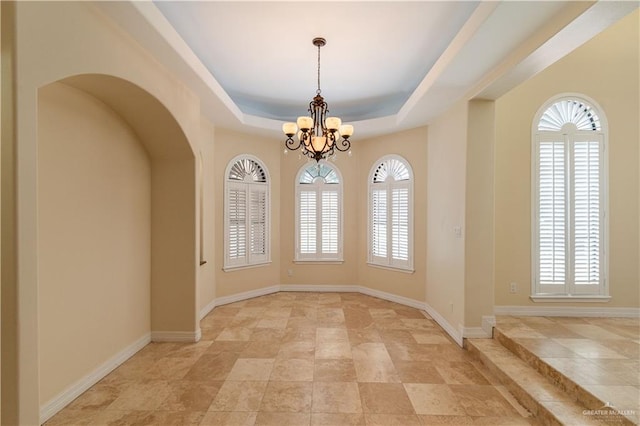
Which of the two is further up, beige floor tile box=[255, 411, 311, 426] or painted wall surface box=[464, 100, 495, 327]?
painted wall surface box=[464, 100, 495, 327]

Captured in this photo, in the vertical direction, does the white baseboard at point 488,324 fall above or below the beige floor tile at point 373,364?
above

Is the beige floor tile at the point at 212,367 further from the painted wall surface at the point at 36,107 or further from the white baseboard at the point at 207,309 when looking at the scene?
the white baseboard at the point at 207,309

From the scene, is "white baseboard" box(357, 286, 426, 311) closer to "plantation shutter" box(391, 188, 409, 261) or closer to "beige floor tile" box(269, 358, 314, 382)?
"plantation shutter" box(391, 188, 409, 261)

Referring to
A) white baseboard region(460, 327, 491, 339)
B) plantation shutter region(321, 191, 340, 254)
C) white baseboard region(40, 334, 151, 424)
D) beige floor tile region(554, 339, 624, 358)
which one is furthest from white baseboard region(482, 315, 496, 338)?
white baseboard region(40, 334, 151, 424)

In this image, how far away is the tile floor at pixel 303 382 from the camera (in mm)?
2404

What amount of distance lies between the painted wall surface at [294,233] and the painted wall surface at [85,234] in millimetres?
→ 2833

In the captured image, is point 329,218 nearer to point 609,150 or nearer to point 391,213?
point 391,213

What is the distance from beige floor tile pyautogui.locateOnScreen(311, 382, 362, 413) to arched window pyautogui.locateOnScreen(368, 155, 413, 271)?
286 centimetres

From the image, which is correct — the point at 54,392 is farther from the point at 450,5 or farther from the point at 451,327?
the point at 450,5

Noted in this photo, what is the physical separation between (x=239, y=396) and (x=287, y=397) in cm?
42

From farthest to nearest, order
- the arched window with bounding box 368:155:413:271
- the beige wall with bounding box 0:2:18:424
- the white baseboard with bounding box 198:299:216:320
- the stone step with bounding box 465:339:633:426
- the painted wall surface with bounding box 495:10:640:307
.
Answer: the arched window with bounding box 368:155:413:271 < the white baseboard with bounding box 198:299:216:320 < the painted wall surface with bounding box 495:10:640:307 < the stone step with bounding box 465:339:633:426 < the beige wall with bounding box 0:2:18:424

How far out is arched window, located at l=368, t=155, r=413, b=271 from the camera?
5309 millimetres

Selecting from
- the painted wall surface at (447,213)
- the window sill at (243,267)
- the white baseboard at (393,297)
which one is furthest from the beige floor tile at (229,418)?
the white baseboard at (393,297)

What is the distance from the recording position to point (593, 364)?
2.72 meters
